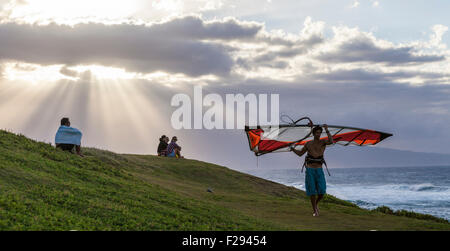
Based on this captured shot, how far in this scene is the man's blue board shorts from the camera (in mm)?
13984

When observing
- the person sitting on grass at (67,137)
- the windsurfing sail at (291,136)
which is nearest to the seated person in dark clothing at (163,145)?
the person sitting on grass at (67,137)

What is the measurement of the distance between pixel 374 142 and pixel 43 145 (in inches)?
547

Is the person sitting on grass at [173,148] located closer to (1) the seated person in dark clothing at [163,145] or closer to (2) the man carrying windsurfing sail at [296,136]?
(1) the seated person in dark clothing at [163,145]

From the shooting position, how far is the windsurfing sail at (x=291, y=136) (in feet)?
52.1

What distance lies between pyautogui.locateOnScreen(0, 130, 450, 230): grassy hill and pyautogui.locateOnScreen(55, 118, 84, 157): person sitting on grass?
510mm

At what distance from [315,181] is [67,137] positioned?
11590 millimetres

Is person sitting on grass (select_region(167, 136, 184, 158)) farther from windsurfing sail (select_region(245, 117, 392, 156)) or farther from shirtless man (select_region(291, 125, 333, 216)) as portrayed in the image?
shirtless man (select_region(291, 125, 333, 216))

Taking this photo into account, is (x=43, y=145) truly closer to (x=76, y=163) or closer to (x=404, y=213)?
(x=76, y=163)

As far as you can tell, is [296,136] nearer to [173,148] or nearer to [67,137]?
[67,137]

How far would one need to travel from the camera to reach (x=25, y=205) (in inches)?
415

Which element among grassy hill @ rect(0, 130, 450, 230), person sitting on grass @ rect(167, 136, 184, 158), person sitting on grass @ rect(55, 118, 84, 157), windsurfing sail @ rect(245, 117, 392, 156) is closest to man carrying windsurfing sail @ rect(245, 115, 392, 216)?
windsurfing sail @ rect(245, 117, 392, 156)

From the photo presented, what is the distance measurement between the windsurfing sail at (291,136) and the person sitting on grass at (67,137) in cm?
820

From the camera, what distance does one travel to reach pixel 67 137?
789 inches

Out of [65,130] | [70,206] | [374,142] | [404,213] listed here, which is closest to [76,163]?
[65,130]
